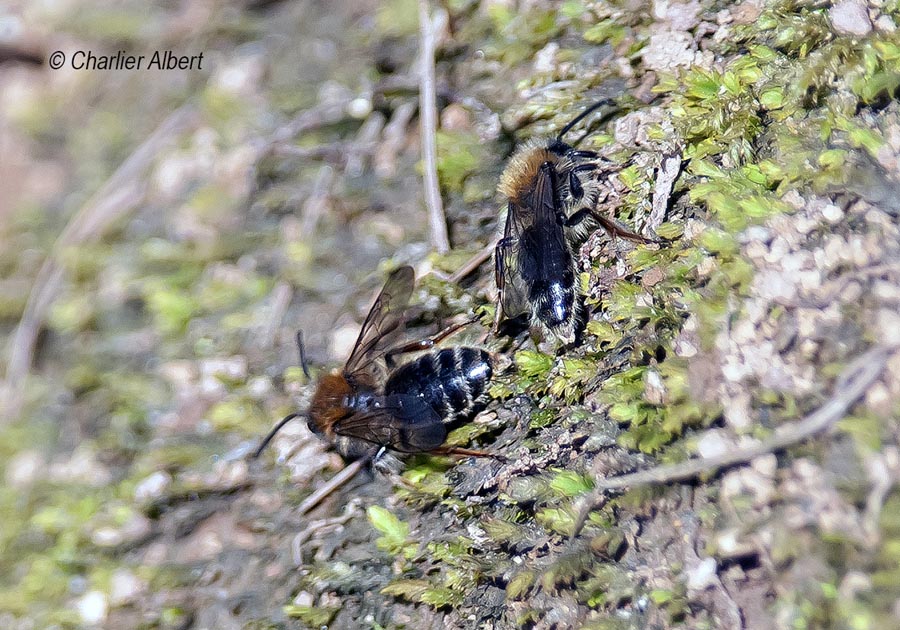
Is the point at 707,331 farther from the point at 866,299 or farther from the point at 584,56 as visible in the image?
the point at 584,56

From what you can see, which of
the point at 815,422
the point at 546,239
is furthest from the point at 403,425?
the point at 815,422

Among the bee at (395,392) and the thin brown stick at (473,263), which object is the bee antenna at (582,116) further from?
the bee at (395,392)

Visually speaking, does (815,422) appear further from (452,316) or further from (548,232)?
(452,316)

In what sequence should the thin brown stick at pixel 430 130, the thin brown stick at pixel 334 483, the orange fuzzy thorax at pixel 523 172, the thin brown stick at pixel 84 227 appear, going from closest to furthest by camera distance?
the orange fuzzy thorax at pixel 523 172 < the thin brown stick at pixel 334 483 < the thin brown stick at pixel 430 130 < the thin brown stick at pixel 84 227

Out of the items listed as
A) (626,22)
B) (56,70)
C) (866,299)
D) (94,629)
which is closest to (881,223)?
(866,299)

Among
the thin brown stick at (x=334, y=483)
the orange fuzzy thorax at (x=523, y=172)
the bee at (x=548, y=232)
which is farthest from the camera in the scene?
the thin brown stick at (x=334, y=483)

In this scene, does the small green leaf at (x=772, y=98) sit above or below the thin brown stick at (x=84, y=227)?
above

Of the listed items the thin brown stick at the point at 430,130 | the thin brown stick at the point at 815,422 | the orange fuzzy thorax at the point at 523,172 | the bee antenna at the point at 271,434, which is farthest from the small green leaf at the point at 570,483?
the thin brown stick at the point at 430,130

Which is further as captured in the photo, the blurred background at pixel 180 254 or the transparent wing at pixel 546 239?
the blurred background at pixel 180 254
